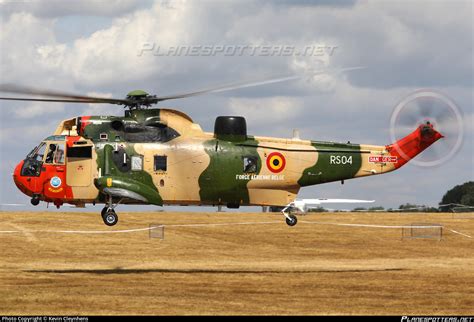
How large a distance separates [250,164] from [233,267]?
1467 centimetres

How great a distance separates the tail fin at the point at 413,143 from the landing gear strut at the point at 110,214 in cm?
1226

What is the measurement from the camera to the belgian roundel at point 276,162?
45.3 m

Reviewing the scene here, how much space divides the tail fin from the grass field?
6234 millimetres

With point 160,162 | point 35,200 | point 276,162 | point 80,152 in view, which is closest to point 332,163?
point 276,162

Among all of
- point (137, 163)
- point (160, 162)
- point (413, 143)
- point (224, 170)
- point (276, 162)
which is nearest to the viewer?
point (137, 163)

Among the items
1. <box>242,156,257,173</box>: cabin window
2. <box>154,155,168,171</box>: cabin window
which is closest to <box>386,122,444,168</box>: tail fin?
<box>242,156,257,173</box>: cabin window

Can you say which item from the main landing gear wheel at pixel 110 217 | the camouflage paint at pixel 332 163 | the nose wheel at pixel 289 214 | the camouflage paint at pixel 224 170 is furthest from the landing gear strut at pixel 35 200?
the camouflage paint at pixel 332 163

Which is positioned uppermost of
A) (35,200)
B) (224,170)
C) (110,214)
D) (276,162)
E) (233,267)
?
(276,162)

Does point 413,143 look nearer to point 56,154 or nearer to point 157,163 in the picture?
point 157,163

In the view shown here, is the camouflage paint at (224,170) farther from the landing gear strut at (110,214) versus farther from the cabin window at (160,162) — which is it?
the landing gear strut at (110,214)

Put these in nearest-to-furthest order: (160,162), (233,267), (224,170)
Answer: (160,162) < (224,170) < (233,267)

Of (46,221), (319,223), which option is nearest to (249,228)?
(319,223)

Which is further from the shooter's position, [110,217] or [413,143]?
[413,143]

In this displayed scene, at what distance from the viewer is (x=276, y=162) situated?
4541 cm
